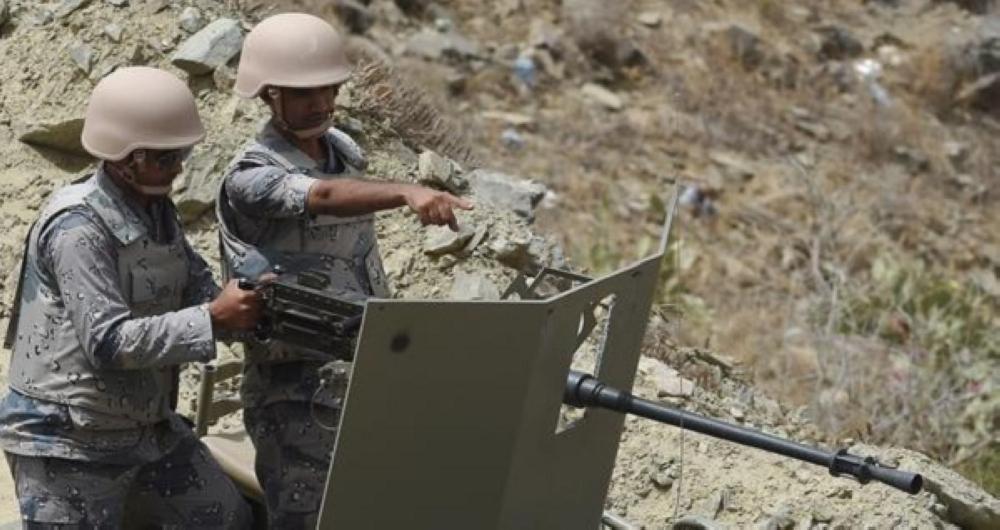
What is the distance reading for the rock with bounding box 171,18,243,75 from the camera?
23.0 feet

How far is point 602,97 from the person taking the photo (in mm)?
12781

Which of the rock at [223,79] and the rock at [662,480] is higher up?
the rock at [223,79]

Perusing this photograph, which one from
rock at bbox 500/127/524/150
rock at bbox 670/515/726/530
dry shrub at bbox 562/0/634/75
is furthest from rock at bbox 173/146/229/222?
dry shrub at bbox 562/0/634/75

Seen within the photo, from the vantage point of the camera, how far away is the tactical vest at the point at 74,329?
147 inches

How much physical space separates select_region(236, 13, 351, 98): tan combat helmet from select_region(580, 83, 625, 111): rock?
8.61 meters

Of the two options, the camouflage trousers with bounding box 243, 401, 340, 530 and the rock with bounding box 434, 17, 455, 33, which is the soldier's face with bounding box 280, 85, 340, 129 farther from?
the rock with bounding box 434, 17, 455, 33

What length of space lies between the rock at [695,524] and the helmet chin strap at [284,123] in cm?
176

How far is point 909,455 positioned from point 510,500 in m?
2.12

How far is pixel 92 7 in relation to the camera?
730cm

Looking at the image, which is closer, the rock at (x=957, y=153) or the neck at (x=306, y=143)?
the neck at (x=306, y=143)

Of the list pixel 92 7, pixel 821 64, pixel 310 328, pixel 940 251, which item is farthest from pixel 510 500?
pixel 821 64

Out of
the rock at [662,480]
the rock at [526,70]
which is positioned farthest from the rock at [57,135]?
the rock at [526,70]

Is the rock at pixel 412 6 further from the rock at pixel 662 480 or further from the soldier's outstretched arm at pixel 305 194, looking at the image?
the soldier's outstretched arm at pixel 305 194

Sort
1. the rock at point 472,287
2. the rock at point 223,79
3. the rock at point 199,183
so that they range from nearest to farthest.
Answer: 1. the rock at point 472,287
2. the rock at point 199,183
3. the rock at point 223,79
